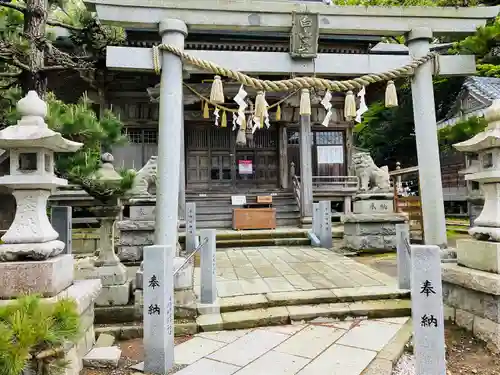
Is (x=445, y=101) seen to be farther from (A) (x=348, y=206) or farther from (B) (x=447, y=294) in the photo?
(B) (x=447, y=294)

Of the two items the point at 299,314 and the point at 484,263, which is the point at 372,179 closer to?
the point at 484,263

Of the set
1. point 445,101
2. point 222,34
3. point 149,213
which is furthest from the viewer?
point 445,101

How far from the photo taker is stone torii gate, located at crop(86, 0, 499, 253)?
470cm

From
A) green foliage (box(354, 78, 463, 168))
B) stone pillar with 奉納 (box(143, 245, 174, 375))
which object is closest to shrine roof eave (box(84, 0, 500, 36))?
stone pillar with 奉納 (box(143, 245, 174, 375))

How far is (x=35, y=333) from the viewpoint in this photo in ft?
6.93

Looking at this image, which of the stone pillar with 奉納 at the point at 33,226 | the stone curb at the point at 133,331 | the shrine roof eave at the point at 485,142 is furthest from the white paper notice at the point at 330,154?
the stone pillar with 奉納 at the point at 33,226

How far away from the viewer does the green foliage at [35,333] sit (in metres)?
1.96

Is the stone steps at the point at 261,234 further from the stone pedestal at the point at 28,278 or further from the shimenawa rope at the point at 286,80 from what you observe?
the stone pedestal at the point at 28,278

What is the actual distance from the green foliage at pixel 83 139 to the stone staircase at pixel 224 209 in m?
7.39

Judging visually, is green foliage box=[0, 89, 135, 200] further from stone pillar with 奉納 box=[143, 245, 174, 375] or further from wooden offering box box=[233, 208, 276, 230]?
wooden offering box box=[233, 208, 276, 230]

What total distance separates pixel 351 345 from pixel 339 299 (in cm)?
112

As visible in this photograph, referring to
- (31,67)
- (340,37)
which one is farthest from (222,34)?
(31,67)

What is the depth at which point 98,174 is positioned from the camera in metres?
4.67

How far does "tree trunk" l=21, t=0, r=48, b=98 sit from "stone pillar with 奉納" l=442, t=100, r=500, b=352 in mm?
7091
